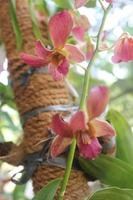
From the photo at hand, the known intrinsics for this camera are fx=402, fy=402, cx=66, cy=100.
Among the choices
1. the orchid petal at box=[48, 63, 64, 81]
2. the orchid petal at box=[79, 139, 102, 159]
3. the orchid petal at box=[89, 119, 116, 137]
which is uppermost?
the orchid petal at box=[48, 63, 64, 81]

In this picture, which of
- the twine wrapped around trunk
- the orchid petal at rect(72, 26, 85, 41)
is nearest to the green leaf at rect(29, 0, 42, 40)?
the twine wrapped around trunk

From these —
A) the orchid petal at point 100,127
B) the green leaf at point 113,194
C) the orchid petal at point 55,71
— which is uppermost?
the orchid petal at point 55,71

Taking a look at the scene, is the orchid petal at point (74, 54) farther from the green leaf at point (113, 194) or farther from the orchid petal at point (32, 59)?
the green leaf at point (113, 194)

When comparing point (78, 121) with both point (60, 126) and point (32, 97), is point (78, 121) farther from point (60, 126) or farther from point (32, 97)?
point (32, 97)

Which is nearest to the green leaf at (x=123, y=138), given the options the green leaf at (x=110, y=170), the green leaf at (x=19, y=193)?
the green leaf at (x=110, y=170)

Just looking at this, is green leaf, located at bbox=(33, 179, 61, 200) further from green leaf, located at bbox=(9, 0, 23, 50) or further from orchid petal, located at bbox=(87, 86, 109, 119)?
green leaf, located at bbox=(9, 0, 23, 50)

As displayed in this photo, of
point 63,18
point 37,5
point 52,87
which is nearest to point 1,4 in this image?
point 37,5

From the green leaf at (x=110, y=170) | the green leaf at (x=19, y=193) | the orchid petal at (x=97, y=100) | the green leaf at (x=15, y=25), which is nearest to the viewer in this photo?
the orchid petal at (x=97, y=100)
